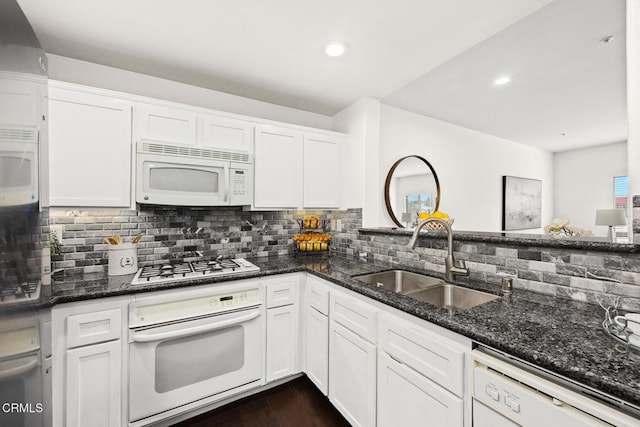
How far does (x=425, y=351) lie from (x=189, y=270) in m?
1.62

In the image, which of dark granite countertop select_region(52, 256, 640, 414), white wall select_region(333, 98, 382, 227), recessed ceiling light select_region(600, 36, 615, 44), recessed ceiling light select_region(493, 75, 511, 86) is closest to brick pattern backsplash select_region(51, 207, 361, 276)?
white wall select_region(333, 98, 382, 227)

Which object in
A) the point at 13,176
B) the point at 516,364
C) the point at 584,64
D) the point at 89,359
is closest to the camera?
the point at 13,176

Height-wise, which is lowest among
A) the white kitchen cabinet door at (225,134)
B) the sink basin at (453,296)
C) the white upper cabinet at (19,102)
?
the sink basin at (453,296)

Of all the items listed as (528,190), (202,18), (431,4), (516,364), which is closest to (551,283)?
(516,364)

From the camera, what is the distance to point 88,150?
5.69 ft

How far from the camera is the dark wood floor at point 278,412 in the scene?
178cm

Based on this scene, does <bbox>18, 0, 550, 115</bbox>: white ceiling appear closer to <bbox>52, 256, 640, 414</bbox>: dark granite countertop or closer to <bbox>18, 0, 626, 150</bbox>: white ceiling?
<bbox>18, 0, 626, 150</bbox>: white ceiling

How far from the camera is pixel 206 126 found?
2.12m

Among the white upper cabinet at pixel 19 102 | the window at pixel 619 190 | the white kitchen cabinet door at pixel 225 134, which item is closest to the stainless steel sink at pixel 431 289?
the white kitchen cabinet door at pixel 225 134

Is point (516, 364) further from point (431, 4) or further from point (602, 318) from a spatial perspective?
point (431, 4)

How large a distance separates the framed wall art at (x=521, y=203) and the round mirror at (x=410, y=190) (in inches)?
69.5

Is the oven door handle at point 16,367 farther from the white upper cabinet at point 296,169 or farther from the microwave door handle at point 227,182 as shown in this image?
the white upper cabinet at point 296,169

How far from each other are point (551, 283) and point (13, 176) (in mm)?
2080

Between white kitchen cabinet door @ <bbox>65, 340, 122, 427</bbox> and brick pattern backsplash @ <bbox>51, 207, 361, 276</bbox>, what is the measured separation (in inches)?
27.5
